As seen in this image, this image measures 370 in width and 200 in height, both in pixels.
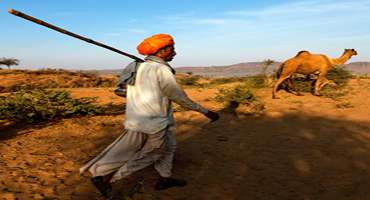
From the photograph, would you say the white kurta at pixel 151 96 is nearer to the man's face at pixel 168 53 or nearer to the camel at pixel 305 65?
the man's face at pixel 168 53

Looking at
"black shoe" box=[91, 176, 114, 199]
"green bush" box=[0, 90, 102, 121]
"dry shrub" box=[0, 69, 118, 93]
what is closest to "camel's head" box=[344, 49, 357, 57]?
"green bush" box=[0, 90, 102, 121]

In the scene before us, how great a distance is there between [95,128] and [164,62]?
142 inches

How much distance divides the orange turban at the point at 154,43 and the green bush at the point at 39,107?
3.86 meters

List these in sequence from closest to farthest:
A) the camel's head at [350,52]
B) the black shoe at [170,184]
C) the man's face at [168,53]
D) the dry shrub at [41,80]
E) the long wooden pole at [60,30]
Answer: the long wooden pole at [60,30] → the man's face at [168,53] → the black shoe at [170,184] → the camel's head at [350,52] → the dry shrub at [41,80]

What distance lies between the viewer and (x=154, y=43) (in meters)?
2.45

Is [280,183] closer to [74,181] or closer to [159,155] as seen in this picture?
[159,155]

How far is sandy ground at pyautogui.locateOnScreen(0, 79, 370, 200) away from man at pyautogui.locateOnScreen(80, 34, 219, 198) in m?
0.27

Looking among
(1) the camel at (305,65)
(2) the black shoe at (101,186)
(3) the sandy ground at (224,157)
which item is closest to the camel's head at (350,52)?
(1) the camel at (305,65)

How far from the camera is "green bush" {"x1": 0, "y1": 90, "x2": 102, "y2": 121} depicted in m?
5.34

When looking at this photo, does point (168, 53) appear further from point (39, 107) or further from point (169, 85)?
point (39, 107)

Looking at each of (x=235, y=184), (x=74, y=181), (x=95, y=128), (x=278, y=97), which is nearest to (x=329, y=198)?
(x=235, y=184)

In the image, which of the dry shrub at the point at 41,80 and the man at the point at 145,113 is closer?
the man at the point at 145,113

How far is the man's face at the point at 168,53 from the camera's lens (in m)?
2.51

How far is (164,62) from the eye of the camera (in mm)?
2482
